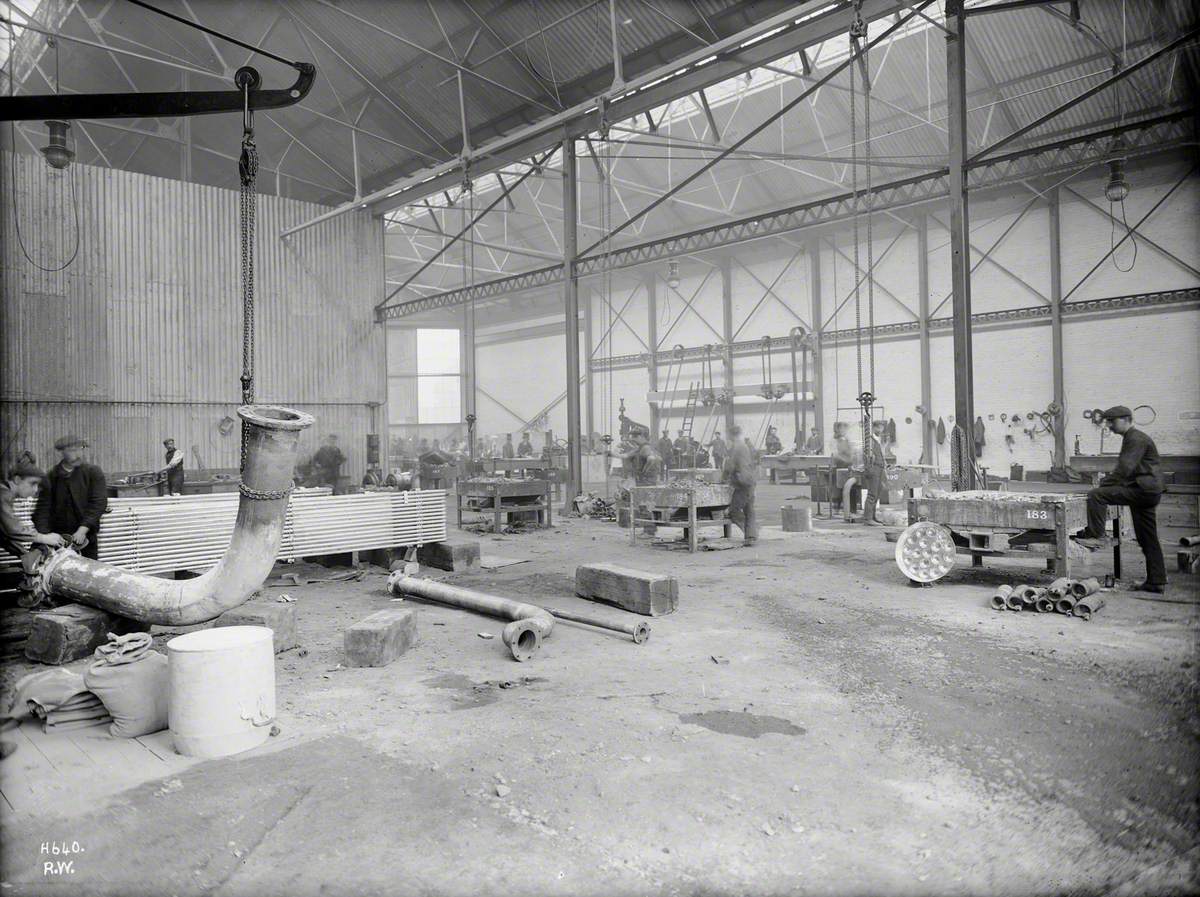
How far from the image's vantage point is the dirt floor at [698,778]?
262 cm

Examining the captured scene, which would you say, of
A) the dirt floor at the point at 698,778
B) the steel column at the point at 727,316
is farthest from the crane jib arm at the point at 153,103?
the steel column at the point at 727,316

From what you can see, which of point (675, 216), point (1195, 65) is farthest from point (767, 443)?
point (1195, 65)

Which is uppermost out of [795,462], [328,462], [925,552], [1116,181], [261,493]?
[1116,181]

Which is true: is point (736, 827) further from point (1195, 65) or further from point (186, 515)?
point (1195, 65)

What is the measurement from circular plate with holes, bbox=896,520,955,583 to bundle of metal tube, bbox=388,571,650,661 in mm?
3615

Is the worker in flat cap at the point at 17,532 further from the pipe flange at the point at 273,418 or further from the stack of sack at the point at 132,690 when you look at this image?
the pipe flange at the point at 273,418

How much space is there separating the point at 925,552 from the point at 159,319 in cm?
1584

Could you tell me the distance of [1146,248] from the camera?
1781cm

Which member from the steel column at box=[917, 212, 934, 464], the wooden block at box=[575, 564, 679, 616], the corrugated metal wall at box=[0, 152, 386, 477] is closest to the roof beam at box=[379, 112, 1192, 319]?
the corrugated metal wall at box=[0, 152, 386, 477]

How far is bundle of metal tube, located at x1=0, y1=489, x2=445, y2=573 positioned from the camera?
6.58m

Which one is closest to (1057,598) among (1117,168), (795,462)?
(1117,168)

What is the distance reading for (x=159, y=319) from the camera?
15367 millimetres

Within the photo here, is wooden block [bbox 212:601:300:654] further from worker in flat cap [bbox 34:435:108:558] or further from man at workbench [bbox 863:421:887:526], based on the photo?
man at workbench [bbox 863:421:887:526]

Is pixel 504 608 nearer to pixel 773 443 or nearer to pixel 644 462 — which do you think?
pixel 644 462
